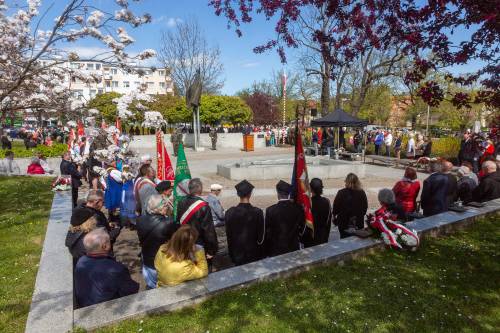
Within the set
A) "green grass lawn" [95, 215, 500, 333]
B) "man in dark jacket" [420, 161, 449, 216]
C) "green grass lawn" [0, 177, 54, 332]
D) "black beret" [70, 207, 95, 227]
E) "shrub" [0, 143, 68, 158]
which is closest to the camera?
"green grass lawn" [95, 215, 500, 333]

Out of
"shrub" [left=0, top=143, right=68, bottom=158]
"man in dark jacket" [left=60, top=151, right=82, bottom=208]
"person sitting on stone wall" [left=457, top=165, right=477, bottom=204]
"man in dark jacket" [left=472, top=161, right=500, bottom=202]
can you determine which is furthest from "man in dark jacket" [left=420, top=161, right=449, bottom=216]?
"shrub" [left=0, top=143, right=68, bottom=158]

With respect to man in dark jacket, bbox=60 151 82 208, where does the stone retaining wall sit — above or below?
below

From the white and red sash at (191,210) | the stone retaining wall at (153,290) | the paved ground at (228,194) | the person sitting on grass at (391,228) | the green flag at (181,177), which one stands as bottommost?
the paved ground at (228,194)

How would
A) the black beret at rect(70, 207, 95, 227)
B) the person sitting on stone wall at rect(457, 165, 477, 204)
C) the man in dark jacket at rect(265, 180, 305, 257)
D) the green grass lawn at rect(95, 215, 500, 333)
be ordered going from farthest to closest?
1. the person sitting on stone wall at rect(457, 165, 477, 204)
2. the man in dark jacket at rect(265, 180, 305, 257)
3. the black beret at rect(70, 207, 95, 227)
4. the green grass lawn at rect(95, 215, 500, 333)

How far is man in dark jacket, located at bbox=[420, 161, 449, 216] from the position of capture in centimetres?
681

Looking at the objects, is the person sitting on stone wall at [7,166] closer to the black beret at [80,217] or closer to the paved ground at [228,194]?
the paved ground at [228,194]

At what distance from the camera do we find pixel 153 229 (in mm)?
4289

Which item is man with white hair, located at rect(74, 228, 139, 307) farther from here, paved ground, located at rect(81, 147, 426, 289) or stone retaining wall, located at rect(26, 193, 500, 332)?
paved ground, located at rect(81, 147, 426, 289)

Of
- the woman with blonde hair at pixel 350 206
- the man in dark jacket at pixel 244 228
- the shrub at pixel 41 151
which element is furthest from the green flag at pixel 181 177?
the shrub at pixel 41 151

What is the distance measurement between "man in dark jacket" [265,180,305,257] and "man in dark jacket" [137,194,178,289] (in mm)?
1351

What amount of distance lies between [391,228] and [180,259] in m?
3.34

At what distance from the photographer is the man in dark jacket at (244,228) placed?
470cm

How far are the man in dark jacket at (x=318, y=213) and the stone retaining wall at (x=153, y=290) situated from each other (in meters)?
0.25

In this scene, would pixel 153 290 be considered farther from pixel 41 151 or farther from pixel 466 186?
pixel 41 151
